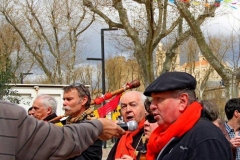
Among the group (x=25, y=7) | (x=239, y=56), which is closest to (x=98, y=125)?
(x=239, y=56)

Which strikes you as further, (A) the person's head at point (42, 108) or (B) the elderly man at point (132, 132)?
(A) the person's head at point (42, 108)

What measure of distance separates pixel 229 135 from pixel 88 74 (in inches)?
1445

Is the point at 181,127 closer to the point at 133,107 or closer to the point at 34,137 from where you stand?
the point at 34,137

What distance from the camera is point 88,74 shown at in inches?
1677

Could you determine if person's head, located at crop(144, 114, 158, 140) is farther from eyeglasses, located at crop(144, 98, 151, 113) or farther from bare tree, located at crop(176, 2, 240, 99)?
bare tree, located at crop(176, 2, 240, 99)

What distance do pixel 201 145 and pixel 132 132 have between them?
5.95 ft

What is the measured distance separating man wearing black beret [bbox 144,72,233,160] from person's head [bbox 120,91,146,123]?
5.04 feet

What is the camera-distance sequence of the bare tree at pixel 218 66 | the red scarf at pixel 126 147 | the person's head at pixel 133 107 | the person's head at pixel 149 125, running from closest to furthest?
the person's head at pixel 149 125, the red scarf at pixel 126 147, the person's head at pixel 133 107, the bare tree at pixel 218 66

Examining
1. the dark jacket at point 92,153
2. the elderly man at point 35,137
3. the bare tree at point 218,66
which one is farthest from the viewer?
the bare tree at point 218,66

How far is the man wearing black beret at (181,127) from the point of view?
2.94 m

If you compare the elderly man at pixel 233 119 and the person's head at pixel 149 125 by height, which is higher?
the person's head at pixel 149 125

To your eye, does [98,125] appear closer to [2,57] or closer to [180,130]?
[180,130]

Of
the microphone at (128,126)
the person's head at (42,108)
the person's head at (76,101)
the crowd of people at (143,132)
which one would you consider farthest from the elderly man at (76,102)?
the microphone at (128,126)

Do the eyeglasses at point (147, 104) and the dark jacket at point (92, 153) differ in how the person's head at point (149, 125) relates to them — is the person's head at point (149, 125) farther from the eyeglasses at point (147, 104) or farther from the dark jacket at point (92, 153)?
the dark jacket at point (92, 153)
